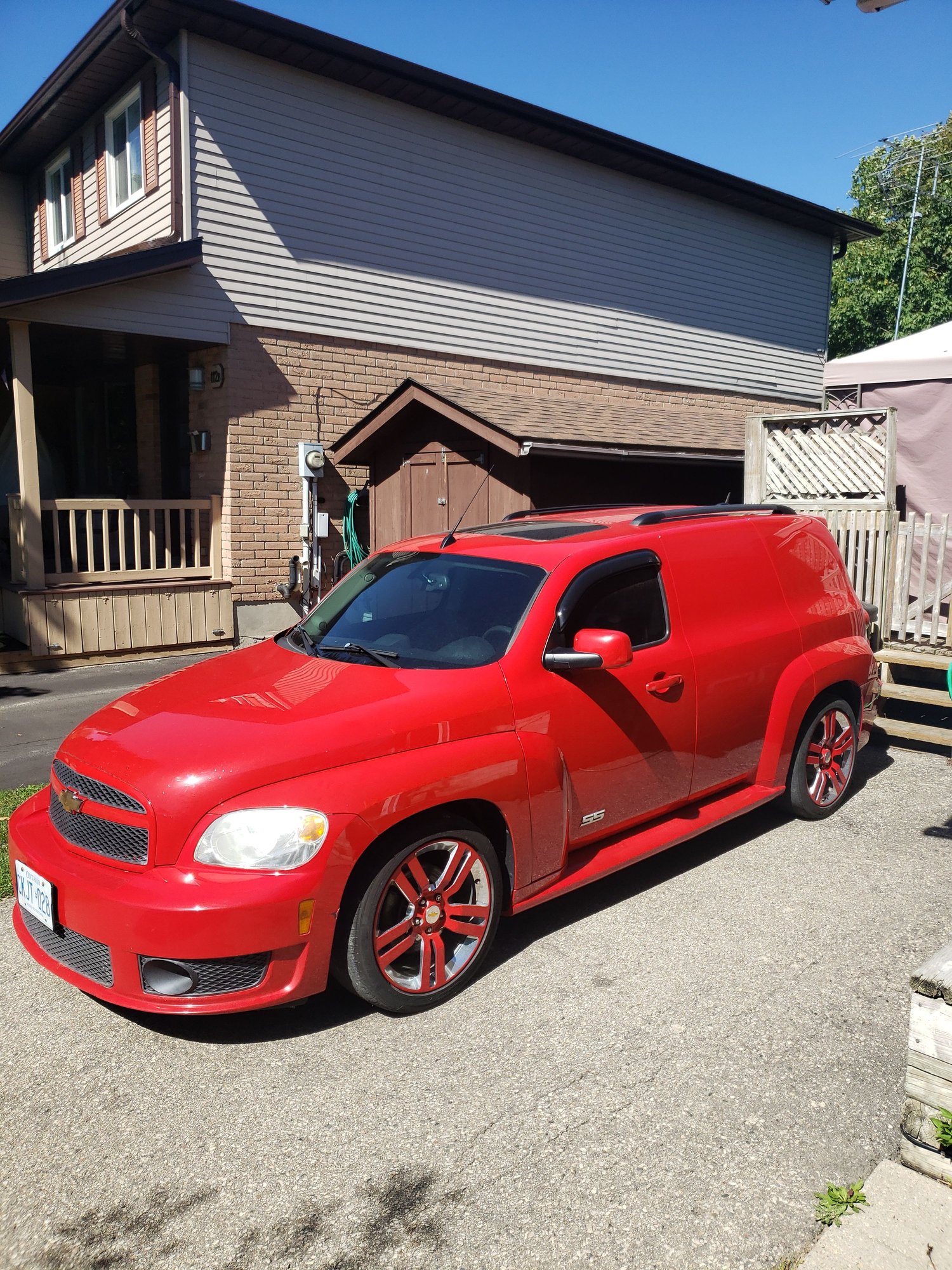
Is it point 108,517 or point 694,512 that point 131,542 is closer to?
point 108,517

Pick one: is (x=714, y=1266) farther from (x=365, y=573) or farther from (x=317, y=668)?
(x=365, y=573)

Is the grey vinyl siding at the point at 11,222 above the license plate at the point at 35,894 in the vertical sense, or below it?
above

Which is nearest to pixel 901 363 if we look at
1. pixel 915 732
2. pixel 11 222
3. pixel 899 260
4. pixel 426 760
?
pixel 915 732

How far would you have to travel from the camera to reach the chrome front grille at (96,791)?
11.1ft

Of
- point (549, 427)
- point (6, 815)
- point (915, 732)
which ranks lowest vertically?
point (6, 815)

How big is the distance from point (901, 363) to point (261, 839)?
8295 mm

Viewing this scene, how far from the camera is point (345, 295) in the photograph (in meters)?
13.0

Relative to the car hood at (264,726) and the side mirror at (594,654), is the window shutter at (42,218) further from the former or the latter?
the side mirror at (594,654)

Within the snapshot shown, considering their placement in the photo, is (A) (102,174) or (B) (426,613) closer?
(B) (426,613)

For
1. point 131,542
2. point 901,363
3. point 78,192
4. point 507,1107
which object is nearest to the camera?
point 507,1107

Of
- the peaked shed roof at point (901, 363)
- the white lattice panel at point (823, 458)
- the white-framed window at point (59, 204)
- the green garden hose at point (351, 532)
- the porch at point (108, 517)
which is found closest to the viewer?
the white lattice panel at point (823, 458)

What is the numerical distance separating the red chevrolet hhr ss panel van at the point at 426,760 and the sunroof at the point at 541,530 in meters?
0.03

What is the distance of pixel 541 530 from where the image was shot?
4980 millimetres

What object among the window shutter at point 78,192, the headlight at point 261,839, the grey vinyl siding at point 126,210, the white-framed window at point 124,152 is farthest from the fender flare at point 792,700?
the window shutter at point 78,192
